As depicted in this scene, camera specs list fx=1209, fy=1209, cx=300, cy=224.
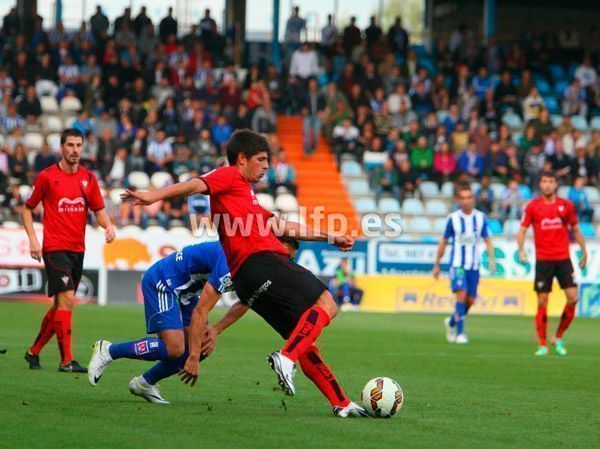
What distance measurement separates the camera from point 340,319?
23.1 metres

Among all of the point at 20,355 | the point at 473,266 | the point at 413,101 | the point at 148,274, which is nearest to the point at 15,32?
the point at 413,101

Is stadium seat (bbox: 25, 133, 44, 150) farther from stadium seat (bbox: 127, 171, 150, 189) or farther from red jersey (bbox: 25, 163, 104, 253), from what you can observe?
red jersey (bbox: 25, 163, 104, 253)

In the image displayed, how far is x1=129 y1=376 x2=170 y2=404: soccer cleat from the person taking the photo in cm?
955

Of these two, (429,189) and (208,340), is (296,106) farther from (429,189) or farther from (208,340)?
(208,340)

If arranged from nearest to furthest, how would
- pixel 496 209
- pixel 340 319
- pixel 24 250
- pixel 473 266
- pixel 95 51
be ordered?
1. pixel 473 266
2. pixel 340 319
3. pixel 24 250
4. pixel 496 209
5. pixel 95 51

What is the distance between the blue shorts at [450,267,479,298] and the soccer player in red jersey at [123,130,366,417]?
9.94 meters

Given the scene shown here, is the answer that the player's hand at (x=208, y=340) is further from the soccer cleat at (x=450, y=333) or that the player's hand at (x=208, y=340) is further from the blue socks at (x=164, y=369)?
the soccer cleat at (x=450, y=333)

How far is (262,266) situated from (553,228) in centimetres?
904

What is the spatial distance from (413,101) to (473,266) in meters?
15.9

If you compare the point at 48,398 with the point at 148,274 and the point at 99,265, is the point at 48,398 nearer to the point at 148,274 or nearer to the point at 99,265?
the point at 148,274

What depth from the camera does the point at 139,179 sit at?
93.6 ft

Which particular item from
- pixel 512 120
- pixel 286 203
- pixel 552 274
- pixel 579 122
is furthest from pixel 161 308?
pixel 579 122

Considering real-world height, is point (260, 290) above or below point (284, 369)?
above

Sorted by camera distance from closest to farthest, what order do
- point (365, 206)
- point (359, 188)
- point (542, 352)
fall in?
point (542, 352)
point (365, 206)
point (359, 188)
